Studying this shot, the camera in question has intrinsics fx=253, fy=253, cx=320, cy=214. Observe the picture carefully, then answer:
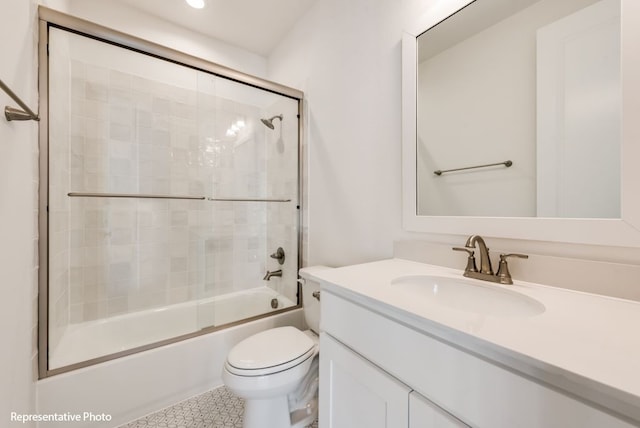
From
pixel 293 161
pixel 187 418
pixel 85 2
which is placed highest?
pixel 85 2

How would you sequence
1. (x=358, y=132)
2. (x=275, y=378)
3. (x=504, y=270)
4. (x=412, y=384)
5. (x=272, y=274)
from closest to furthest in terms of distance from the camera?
(x=412, y=384), (x=504, y=270), (x=275, y=378), (x=358, y=132), (x=272, y=274)

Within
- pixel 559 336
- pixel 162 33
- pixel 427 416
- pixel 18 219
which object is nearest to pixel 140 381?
pixel 18 219

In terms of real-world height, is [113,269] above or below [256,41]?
below

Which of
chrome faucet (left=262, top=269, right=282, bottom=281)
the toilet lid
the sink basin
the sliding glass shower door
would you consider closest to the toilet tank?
the toilet lid

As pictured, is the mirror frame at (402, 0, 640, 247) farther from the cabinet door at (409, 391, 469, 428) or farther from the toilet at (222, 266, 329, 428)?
the toilet at (222, 266, 329, 428)

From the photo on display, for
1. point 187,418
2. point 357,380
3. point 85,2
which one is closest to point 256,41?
point 85,2

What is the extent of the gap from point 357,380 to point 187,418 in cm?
109

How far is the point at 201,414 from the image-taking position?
1.31 meters

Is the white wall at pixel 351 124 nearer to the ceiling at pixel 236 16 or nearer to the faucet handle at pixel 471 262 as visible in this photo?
the ceiling at pixel 236 16

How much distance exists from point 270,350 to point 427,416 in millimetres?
789

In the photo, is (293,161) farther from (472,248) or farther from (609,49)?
(609,49)

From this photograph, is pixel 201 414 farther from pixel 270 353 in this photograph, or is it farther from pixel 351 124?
pixel 351 124

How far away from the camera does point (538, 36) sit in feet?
2.80

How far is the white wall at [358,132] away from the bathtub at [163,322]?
23.3 inches
